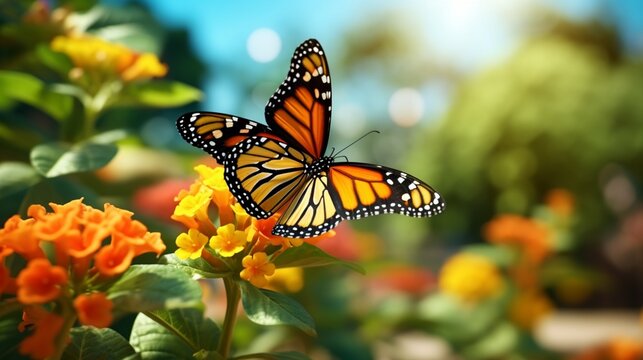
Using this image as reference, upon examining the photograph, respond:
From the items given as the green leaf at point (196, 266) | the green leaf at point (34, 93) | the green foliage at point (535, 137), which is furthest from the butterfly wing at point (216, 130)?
the green foliage at point (535, 137)

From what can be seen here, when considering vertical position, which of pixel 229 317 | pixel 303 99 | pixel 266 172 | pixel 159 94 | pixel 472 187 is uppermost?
pixel 472 187

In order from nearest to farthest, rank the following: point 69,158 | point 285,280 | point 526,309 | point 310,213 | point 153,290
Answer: point 153,290, point 310,213, point 69,158, point 285,280, point 526,309

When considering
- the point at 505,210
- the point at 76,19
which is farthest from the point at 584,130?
the point at 76,19

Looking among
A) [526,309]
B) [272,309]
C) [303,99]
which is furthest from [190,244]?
[526,309]

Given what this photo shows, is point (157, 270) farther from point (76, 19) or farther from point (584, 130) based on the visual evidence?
point (584, 130)

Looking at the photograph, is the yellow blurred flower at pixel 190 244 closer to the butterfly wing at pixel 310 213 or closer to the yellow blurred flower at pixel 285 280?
the butterfly wing at pixel 310 213

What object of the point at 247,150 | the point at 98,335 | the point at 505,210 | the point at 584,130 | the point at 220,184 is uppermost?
the point at 584,130

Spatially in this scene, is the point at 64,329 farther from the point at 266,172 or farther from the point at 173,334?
the point at 266,172
